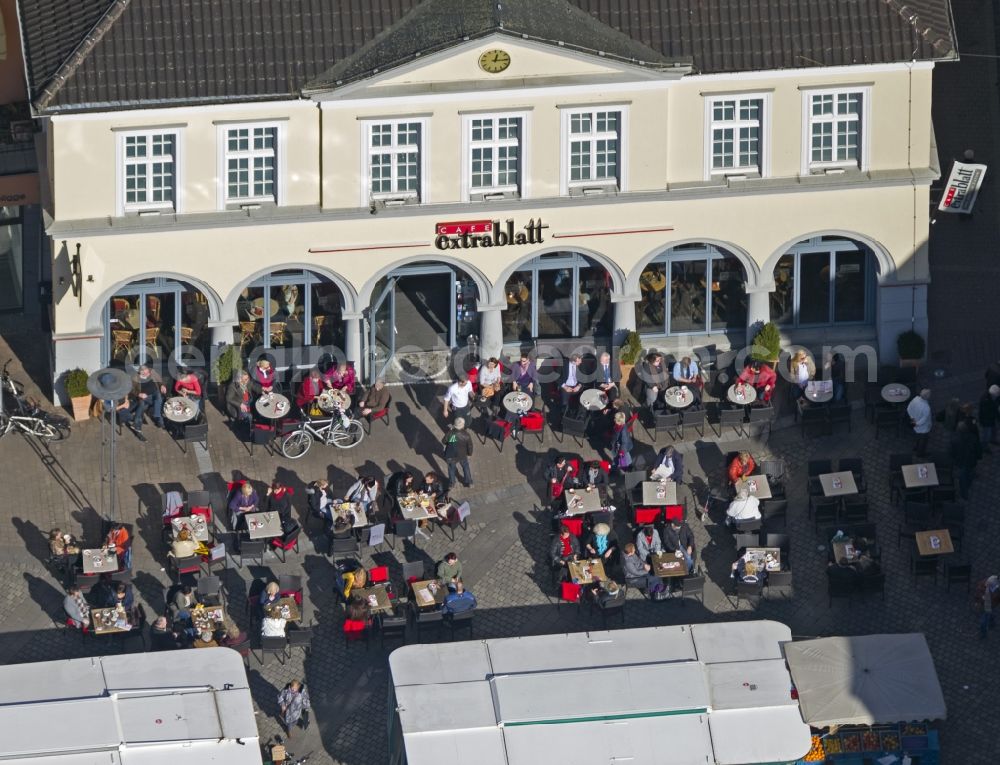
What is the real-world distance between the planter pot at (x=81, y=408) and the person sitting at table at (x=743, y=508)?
1511 cm

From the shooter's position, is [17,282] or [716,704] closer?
[716,704]

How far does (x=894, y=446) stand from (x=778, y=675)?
9.62 meters

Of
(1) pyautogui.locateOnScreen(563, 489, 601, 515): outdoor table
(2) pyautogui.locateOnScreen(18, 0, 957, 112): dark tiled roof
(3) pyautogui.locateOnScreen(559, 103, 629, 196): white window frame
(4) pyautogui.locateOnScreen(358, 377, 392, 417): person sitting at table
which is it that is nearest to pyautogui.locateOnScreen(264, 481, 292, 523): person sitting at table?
(4) pyautogui.locateOnScreen(358, 377, 392, 417): person sitting at table

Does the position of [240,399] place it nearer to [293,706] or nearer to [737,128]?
[293,706]

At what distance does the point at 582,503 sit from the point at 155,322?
37.7ft

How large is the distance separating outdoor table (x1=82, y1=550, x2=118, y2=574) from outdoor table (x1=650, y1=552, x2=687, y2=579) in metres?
11.6

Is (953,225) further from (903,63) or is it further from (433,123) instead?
(433,123)

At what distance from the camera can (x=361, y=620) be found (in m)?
73.1

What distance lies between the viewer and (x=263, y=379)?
7925 cm

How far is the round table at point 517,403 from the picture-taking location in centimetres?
7844

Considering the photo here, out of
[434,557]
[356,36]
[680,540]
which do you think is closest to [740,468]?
[680,540]

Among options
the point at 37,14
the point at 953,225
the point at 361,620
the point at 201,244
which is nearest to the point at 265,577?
the point at 361,620

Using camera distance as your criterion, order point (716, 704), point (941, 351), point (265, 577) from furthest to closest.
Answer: point (941, 351)
point (265, 577)
point (716, 704)

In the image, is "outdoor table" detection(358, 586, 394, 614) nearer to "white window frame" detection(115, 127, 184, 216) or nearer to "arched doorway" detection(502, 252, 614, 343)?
"arched doorway" detection(502, 252, 614, 343)
